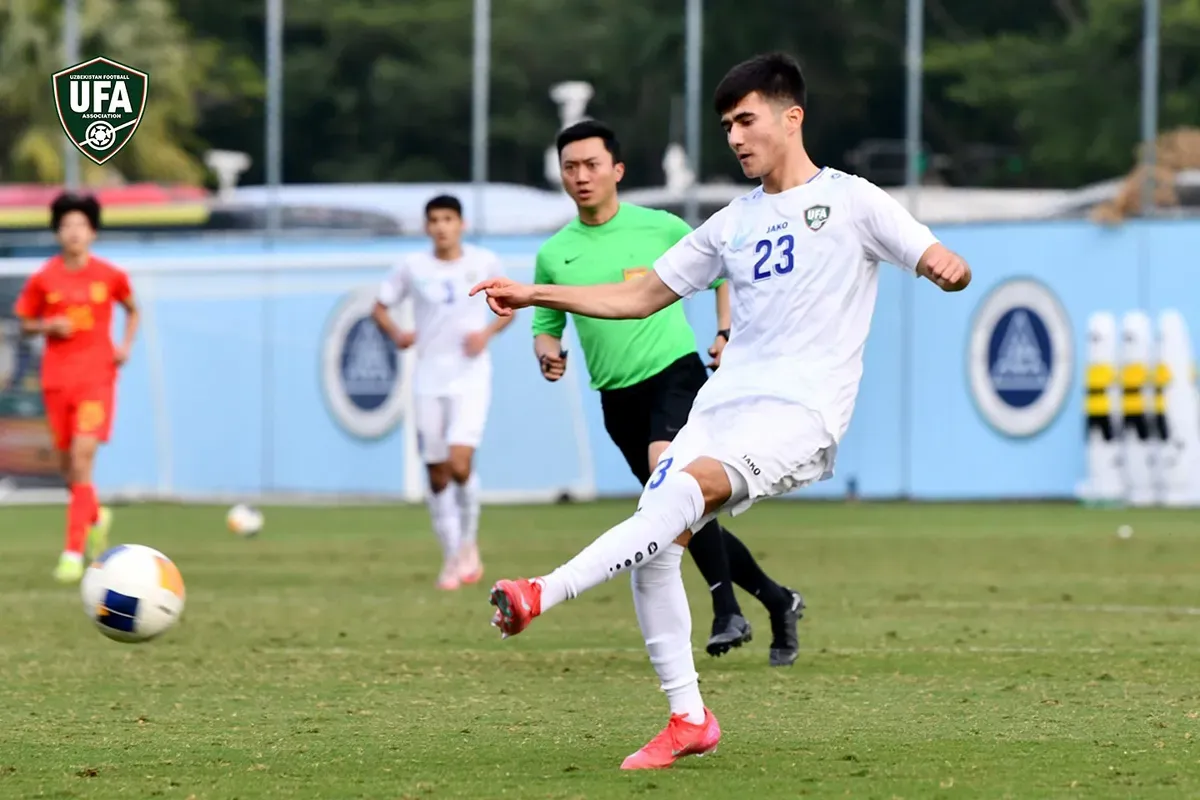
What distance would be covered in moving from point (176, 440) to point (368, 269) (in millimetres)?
3044

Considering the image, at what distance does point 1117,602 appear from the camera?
12305 millimetres

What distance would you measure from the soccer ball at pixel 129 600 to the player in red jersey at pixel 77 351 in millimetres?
6385

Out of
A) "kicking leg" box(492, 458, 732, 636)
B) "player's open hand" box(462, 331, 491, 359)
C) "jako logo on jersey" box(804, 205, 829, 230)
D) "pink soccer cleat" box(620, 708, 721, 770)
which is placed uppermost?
"jako logo on jersey" box(804, 205, 829, 230)

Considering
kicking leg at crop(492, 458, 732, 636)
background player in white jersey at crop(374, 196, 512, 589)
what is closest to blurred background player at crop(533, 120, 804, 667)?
kicking leg at crop(492, 458, 732, 636)

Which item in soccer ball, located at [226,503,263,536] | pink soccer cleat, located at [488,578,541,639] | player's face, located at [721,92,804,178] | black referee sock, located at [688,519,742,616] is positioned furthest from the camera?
soccer ball, located at [226,503,263,536]

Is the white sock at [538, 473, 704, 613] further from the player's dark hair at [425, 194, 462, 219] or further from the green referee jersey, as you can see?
the player's dark hair at [425, 194, 462, 219]

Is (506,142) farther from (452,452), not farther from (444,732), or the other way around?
(444,732)

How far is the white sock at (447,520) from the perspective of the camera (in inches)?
550

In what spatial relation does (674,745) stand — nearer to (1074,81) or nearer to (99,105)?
(99,105)

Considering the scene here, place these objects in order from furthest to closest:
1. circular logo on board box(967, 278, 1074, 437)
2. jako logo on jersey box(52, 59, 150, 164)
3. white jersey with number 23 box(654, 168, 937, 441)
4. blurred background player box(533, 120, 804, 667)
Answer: circular logo on board box(967, 278, 1074, 437) → blurred background player box(533, 120, 804, 667) → jako logo on jersey box(52, 59, 150, 164) → white jersey with number 23 box(654, 168, 937, 441)

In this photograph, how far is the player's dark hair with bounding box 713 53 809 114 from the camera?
6.77 meters

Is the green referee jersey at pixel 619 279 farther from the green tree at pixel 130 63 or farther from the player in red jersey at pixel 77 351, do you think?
the green tree at pixel 130 63

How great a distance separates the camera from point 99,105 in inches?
320

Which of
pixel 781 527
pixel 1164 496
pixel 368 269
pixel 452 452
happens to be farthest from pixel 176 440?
pixel 452 452
